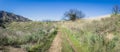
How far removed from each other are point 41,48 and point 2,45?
847cm

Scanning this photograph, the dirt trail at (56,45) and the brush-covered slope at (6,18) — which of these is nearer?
the dirt trail at (56,45)

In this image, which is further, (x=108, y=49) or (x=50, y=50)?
(x=108, y=49)

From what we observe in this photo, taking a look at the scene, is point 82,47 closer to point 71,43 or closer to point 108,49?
point 71,43

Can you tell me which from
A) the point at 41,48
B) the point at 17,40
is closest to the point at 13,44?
the point at 17,40

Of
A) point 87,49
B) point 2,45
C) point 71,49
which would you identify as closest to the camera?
point 71,49

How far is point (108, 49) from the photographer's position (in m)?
6.20

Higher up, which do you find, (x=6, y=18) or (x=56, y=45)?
(x=56, y=45)

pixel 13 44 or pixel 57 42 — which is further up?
pixel 57 42

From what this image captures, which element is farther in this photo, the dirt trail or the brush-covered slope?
the brush-covered slope

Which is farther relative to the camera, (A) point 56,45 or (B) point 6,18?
(B) point 6,18

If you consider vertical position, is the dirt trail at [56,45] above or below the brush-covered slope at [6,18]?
above

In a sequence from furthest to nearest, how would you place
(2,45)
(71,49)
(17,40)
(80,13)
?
(80,13)
(17,40)
(2,45)
(71,49)

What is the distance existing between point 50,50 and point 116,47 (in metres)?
1.84

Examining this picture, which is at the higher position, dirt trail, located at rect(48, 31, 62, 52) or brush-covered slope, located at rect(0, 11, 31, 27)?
dirt trail, located at rect(48, 31, 62, 52)
